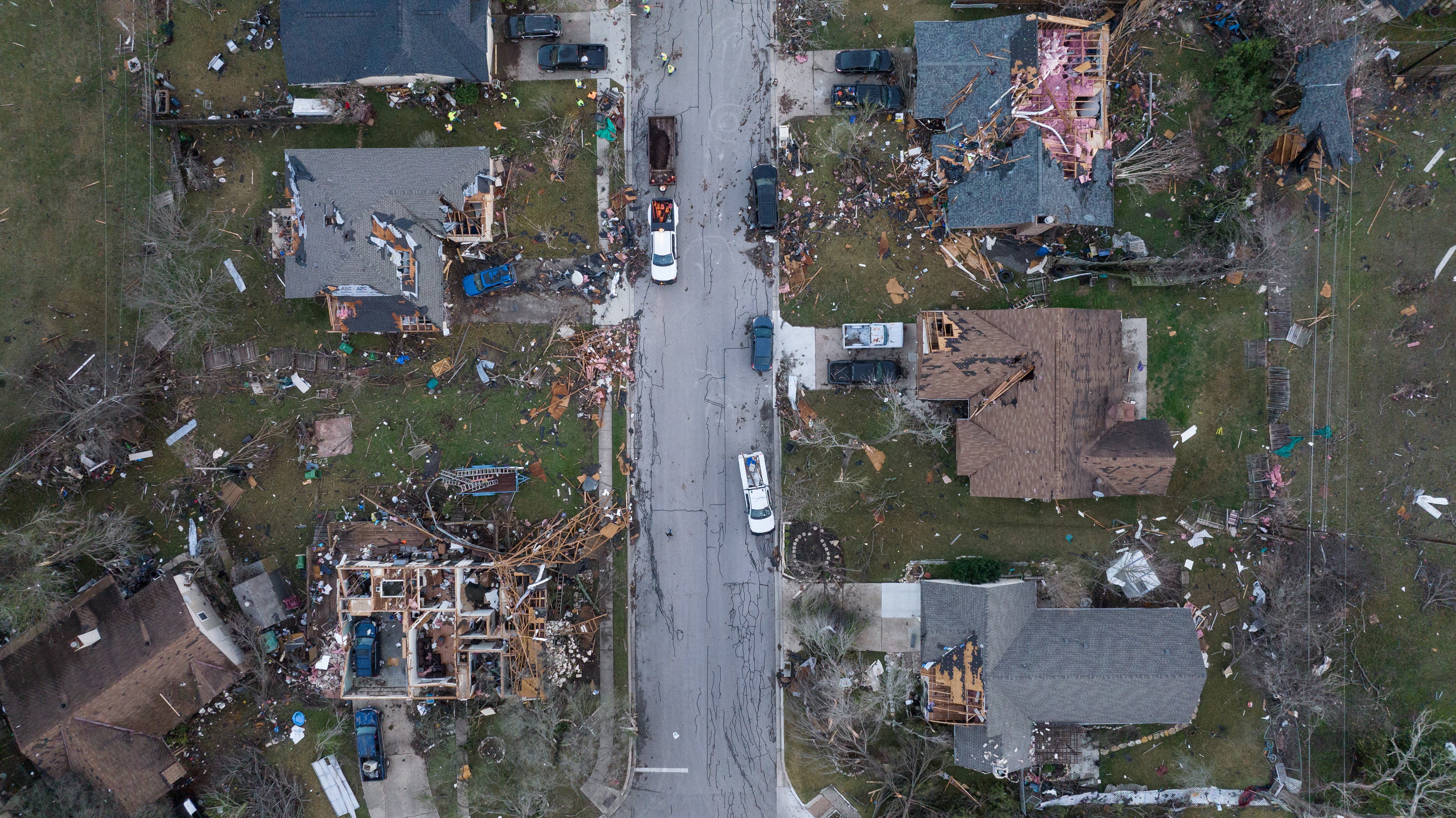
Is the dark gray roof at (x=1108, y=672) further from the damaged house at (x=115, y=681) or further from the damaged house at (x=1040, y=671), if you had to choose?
the damaged house at (x=115, y=681)

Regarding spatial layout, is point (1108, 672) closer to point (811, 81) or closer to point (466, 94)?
point (811, 81)

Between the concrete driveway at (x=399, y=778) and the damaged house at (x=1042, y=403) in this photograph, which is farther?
the concrete driveway at (x=399, y=778)

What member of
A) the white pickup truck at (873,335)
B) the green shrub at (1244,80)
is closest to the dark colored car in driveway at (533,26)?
the white pickup truck at (873,335)

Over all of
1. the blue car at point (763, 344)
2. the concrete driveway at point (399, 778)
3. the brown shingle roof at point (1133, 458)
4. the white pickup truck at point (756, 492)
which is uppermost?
A: the blue car at point (763, 344)

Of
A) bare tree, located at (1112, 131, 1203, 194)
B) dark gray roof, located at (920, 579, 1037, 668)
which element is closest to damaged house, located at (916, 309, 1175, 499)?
dark gray roof, located at (920, 579, 1037, 668)

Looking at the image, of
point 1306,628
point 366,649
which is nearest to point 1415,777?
point 1306,628

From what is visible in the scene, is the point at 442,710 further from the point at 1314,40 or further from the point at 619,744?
the point at 1314,40
